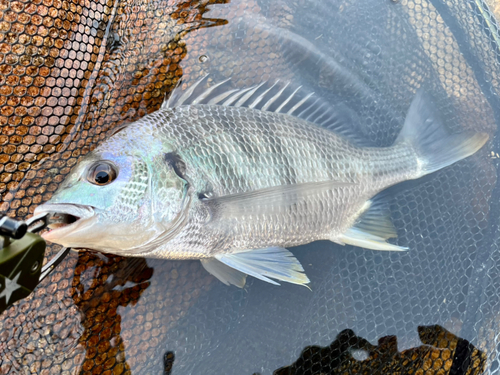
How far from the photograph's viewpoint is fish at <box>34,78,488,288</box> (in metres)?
1.57

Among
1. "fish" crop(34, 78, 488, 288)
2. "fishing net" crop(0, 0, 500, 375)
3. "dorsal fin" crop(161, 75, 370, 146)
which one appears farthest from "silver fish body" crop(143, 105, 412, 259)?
"fishing net" crop(0, 0, 500, 375)

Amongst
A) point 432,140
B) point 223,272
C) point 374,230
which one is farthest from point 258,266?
point 432,140

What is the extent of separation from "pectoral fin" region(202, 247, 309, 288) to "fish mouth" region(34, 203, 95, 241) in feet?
2.24

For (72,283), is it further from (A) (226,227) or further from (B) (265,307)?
(B) (265,307)

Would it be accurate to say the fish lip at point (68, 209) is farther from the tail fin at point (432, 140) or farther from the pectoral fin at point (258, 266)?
the tail fin at point (432, 140)

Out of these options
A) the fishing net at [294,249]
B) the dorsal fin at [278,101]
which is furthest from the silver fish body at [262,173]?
the fishing net at [294,249]

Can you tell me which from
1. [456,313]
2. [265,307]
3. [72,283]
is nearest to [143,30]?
[72,283]

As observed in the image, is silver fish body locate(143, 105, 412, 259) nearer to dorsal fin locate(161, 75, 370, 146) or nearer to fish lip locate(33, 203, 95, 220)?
dorsal fin locate(161, 75, 370, 146)

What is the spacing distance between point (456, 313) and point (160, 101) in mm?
2223

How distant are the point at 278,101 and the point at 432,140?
3.31ft

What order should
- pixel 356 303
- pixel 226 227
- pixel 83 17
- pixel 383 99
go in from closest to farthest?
pixel 226 227, pixel 83 17, pixel 356 303, pixel 383 99

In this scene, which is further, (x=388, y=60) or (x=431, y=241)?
(x=388, y=60)

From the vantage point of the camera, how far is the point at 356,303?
2.21m

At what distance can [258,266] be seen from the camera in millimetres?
1890
